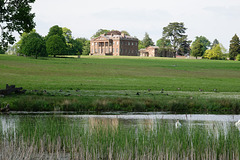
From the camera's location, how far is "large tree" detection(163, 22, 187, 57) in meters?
161

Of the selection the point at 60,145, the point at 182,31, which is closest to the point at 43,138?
the point at 60,145

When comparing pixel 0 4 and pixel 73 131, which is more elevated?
pixel 0 4

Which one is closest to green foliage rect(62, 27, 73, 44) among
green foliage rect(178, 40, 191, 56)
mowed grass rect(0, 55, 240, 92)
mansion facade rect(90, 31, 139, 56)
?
mansion facade rect(90, 31, 139, 56)

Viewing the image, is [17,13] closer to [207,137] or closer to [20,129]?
[20,129]

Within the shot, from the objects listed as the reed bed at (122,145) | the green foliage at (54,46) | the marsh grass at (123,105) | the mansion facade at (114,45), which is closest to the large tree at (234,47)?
the mansion facade at (114,45)

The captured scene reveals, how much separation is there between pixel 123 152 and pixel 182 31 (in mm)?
157206

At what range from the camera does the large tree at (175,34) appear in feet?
529

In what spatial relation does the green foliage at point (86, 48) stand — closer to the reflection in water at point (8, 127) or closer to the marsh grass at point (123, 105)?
the marsh grass at point (123, 105)

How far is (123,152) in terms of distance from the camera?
11.4 meters

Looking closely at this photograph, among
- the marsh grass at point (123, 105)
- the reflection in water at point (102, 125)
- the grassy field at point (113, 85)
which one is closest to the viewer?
the reflection in water at point (102, 125)

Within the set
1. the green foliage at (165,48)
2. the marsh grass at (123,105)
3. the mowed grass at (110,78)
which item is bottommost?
the mowed grass at (110,78)

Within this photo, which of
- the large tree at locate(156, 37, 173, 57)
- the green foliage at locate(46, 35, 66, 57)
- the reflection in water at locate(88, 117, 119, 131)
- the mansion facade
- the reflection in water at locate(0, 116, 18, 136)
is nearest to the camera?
the reflection in water at locate(88, 117, 119, 131)

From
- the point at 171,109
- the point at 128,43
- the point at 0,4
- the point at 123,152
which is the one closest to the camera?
the point at 123,152

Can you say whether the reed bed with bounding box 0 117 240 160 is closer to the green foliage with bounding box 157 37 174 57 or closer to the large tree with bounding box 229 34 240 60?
the large tree with bounding box 229 34 240 60
